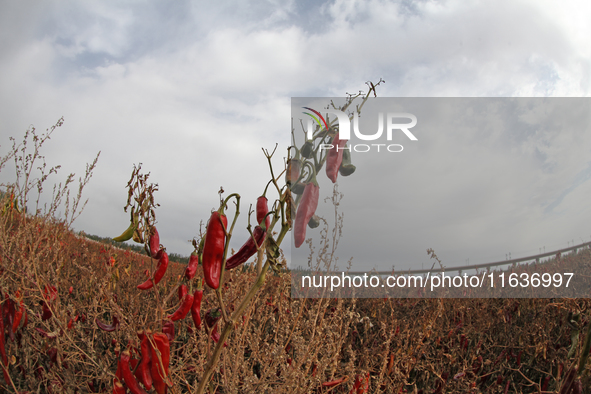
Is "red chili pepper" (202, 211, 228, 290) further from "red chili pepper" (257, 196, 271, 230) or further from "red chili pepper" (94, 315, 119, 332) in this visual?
"red chili pepper" (94, 315, 119, 332)

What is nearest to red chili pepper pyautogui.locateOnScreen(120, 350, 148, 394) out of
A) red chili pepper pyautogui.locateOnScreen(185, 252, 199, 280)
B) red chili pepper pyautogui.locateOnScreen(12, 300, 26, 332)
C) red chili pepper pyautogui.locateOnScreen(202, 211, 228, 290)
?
red chili pepper pyautogui.locateOnScreen(185, 252, 199, 280)

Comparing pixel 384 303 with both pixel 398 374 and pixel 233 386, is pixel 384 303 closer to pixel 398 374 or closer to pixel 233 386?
pixel 398 374

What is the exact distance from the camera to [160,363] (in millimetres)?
1195

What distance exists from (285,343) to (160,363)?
1097 mm

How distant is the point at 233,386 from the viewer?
1.48 meters

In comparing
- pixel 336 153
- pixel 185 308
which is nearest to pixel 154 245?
pixel 185 308

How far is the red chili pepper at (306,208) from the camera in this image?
1.71m

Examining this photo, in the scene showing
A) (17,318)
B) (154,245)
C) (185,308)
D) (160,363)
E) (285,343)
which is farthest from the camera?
(285,343)

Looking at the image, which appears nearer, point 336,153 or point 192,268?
point 192,268

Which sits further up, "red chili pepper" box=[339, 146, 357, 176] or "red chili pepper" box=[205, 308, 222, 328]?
"red chili pepper" box=[339, 146, 357, 176]

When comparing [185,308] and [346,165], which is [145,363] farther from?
[346,165]

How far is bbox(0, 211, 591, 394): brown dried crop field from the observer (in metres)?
1.73

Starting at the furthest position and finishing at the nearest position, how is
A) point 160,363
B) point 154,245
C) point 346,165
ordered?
point 346,165 → point 154,245 → point 160,363

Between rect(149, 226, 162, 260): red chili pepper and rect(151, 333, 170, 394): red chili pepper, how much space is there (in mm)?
273
